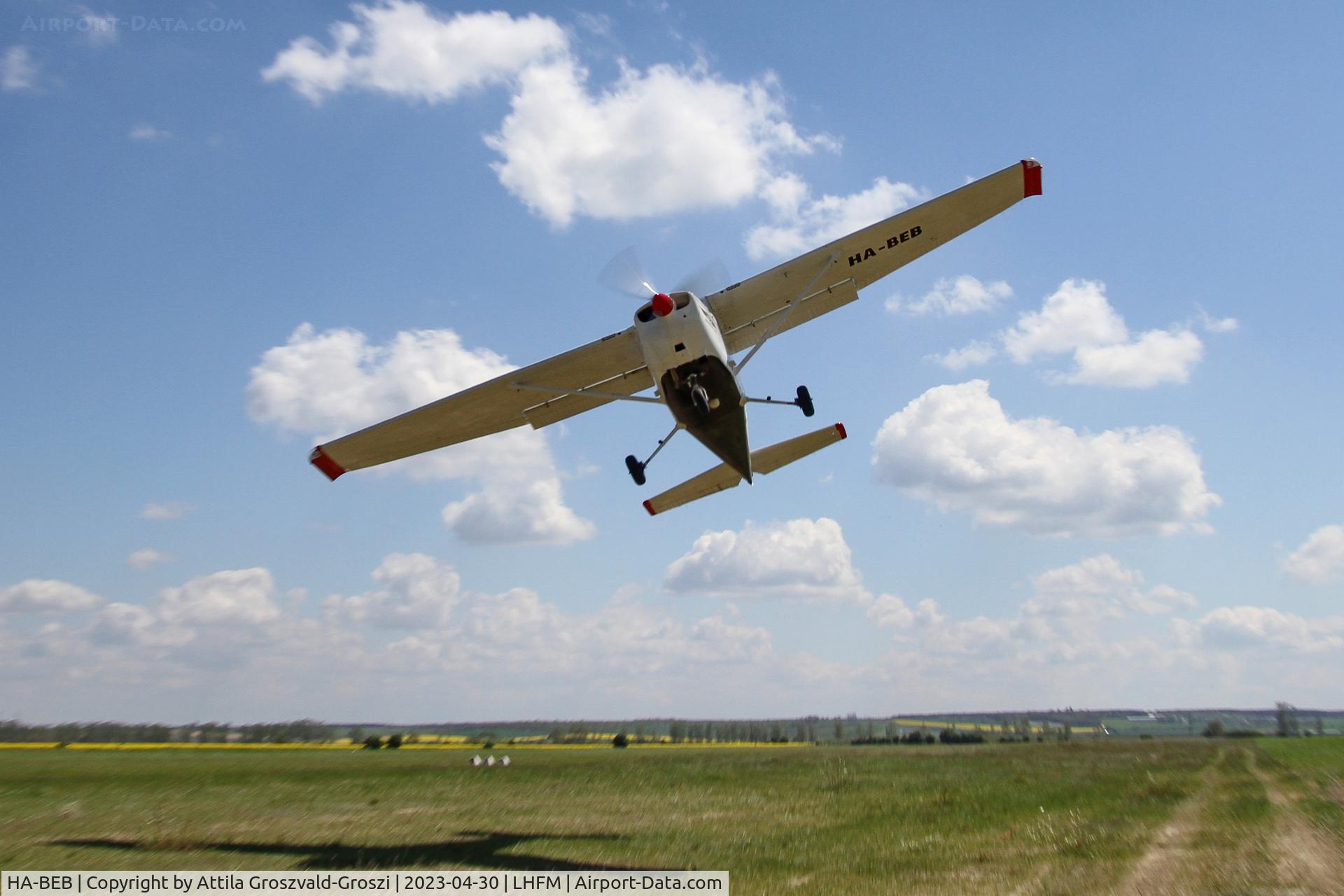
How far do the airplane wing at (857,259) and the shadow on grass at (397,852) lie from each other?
400 inches

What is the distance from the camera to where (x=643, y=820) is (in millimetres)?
13852

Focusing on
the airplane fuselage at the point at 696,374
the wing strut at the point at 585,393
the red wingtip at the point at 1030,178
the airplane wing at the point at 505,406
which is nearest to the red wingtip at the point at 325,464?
the airplane wing at the point at 505,406

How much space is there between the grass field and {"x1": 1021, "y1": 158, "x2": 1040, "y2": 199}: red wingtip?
11254 mm

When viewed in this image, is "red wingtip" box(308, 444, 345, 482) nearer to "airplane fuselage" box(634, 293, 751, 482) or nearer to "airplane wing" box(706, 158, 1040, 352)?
"airplane fuselage" box(634, 293, 751, 482)

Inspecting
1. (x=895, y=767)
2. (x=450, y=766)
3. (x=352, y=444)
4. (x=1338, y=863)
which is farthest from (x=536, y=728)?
(x=1338, y=863)

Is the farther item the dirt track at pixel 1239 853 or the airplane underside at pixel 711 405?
the airplane underside at pixel 711 405

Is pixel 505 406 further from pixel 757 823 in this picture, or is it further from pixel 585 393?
pixel 757 823

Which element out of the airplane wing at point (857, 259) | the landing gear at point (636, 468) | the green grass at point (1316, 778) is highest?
the airplane wing at point (857, 259)

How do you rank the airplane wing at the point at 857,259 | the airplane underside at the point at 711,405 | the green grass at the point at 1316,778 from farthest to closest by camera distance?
the airplane wing at the point at 857,259 < the airplane underside at the point at 711,405 < the green grass at the point at 1316,778

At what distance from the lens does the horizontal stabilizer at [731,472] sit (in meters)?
17.6

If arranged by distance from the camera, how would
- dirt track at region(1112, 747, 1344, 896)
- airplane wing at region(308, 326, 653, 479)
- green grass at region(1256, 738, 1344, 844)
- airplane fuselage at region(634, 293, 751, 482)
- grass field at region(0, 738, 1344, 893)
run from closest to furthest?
1. dirt track at region(1112, 747, 1344, 896)
2. grass field at region(0, 738, 1344, 893)
3. green grass at region(1256, 738, 1344, 844)
4. airplane fuselage at region(634, 293, 751, 482)
5. airplane wing at region(308, 326, 653, 479)

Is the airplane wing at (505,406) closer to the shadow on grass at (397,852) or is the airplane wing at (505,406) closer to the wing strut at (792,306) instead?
the wing strut at (792,306)

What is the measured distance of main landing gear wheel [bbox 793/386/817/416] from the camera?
16797 millimetres

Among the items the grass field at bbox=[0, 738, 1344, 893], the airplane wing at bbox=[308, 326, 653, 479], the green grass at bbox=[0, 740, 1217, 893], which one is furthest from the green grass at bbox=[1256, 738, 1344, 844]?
the airplane wing at bbox=[308, 326, 653, 479]
